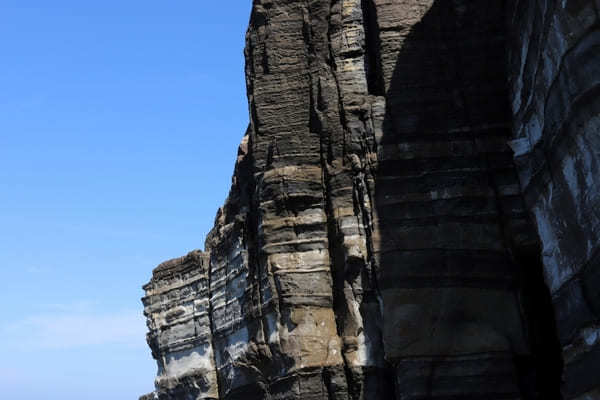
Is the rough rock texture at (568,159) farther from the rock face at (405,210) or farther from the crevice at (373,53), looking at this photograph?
the crevice at (373,53)

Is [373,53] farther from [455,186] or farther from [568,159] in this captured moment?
[568,159]

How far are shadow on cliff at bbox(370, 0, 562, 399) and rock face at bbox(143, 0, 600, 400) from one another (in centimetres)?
2

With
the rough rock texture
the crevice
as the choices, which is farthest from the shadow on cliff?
the rough rock texture

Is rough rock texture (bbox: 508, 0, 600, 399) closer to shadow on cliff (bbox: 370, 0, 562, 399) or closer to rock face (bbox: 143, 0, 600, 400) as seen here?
rock face (bbox: 143, 0, 600, 400)

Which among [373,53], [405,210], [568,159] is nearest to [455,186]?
[405,210]

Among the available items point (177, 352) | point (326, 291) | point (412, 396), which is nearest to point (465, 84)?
point (326, 291)

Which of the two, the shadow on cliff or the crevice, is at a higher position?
the crevice

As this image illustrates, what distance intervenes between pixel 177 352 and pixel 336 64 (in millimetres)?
7393

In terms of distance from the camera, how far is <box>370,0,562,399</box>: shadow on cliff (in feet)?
48.5

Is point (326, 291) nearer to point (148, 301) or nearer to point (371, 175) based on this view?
point (371, 175)

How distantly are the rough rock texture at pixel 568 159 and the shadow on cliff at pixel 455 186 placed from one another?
1207 millimetres

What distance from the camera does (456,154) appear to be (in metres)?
15.9

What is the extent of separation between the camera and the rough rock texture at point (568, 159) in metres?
11.8

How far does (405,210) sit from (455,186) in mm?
907
